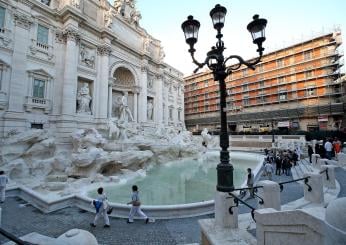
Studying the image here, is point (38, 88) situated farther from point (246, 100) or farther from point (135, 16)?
point (246, 100)

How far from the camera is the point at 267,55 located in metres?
39.9

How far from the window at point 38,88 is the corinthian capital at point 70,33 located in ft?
13.1

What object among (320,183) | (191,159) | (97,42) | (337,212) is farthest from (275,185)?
(97,42)

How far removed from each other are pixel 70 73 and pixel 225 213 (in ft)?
52.4

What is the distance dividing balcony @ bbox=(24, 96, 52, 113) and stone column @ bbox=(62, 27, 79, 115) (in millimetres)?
1018

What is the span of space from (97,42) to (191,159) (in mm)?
14139

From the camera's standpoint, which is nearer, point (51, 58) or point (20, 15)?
point (20, 15)

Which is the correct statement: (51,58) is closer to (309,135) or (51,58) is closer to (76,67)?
(76,67)

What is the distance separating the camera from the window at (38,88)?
14.4m

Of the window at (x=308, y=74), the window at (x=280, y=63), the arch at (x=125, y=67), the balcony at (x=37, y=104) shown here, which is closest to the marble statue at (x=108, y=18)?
the arch at (x=125, y=67)

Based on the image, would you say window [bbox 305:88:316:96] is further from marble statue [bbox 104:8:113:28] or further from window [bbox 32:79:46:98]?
window [bbox 32:79:46:98]

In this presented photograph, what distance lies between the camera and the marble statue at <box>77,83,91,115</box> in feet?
54.9

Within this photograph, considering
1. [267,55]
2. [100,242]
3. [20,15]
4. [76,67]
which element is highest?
[267,55]

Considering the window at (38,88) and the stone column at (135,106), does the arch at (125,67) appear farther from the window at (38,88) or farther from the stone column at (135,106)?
the window at (38,88)
